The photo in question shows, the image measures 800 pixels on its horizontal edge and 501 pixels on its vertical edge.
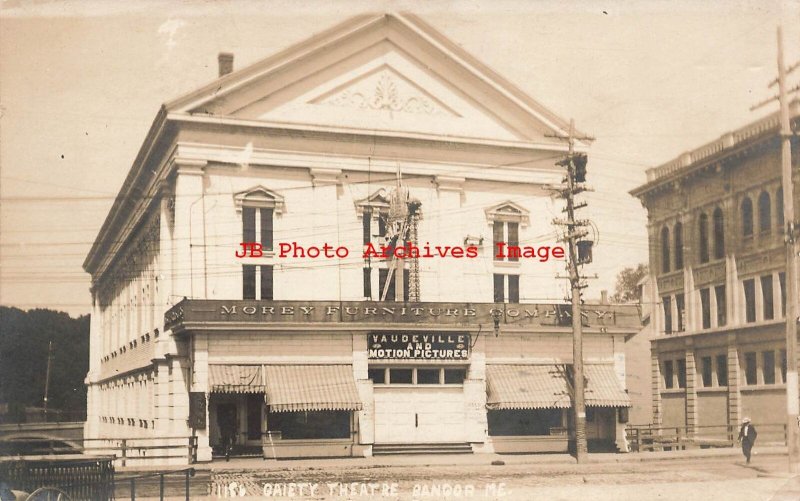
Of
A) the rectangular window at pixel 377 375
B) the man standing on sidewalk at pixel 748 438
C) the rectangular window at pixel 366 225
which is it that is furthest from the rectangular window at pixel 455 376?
the man standing on sidewalk at pixel 748 438

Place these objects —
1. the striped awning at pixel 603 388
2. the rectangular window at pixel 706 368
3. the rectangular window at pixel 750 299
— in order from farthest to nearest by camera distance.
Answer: the rectangular window at pixel 706 368, the rectangular window at pixel 750 299, the striped awning at pixel 603 388

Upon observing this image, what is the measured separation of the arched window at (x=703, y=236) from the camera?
1242 inches

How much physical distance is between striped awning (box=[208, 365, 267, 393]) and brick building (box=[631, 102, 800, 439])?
12058 mm

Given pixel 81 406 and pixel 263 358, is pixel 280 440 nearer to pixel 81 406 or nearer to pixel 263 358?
pixel 263 358

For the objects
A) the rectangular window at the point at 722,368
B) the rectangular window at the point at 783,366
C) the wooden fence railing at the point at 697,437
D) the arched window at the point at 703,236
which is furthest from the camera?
the rectangular window at the point at 722,368

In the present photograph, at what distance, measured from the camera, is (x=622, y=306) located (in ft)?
96.5

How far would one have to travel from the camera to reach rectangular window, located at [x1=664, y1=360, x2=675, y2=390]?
34.7 metres

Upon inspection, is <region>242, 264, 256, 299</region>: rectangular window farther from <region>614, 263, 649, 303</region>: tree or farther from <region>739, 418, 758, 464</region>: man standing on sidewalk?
<region>739, 418, 758, 464</region>: man standing on sidewalk

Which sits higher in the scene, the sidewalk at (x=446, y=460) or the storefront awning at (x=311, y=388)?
the storefront awning at (x=311, y=388)

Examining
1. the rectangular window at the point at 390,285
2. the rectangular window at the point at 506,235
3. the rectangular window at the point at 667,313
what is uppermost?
the rectangular window at the point at 506,235

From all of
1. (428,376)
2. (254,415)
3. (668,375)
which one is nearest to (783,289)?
(668,375)

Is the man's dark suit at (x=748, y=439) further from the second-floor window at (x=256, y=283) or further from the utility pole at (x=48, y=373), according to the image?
the utility pole at (x=48, y=373)

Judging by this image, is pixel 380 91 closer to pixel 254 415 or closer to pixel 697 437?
pixel 254 415

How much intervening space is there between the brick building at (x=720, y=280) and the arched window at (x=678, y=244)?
3 cm
